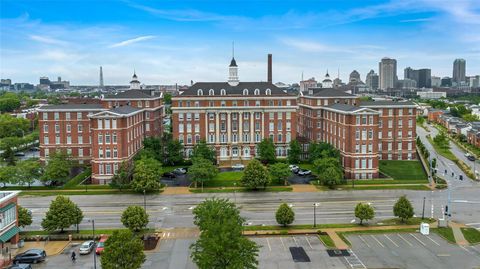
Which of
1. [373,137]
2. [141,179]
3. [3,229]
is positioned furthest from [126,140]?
[373,137]

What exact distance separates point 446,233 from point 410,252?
7433 mm

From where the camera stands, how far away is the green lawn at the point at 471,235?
146ft

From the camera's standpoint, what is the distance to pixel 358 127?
7238cm

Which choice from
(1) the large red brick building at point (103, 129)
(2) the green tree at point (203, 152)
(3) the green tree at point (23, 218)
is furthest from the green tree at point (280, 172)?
(3) the green tree at point (23, 218)

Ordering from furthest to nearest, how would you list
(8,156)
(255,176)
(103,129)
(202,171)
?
(8,156), (103,129), (202,171), (255,176)

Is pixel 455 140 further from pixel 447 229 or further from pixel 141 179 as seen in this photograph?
pixel 141 179

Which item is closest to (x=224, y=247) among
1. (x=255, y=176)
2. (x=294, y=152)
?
(x=255, y=176)

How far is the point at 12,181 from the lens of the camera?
64.0 metres

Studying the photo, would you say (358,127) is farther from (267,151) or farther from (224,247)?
(224,247)

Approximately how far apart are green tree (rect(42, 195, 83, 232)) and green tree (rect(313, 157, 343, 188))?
33.5 metres

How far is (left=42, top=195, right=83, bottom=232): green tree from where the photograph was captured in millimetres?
45219

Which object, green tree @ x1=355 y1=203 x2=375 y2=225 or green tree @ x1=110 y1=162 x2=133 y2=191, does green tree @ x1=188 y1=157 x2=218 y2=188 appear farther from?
green tree @ x1=355 y1=203 x2=375 y2=225

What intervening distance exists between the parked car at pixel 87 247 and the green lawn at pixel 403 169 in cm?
4744

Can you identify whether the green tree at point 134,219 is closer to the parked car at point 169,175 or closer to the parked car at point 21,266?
the parked car at point 21,266
